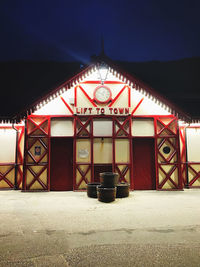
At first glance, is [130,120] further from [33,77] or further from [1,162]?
[33,77]

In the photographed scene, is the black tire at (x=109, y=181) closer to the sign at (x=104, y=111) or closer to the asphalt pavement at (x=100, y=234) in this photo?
the asphalt pavement at (x=100, y=234)

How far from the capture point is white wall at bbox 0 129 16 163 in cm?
1008

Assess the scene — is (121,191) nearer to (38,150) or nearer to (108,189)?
(108,189)

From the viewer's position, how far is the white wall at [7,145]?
10.1m

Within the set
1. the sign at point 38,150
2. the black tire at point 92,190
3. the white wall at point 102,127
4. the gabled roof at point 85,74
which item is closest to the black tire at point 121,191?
the black tire at point 92,190

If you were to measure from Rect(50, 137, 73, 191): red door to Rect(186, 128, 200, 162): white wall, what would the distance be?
20.3ft

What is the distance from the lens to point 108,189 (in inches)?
277

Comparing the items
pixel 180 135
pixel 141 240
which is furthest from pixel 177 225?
pixel 180 135

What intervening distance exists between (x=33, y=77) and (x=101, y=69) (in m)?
9.97

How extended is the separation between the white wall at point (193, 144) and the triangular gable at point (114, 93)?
1.49m

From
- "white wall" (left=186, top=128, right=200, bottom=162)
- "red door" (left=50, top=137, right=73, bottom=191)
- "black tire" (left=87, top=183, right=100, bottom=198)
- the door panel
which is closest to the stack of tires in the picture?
"black tire" (left=87, top=183, right=100, bottom=198)

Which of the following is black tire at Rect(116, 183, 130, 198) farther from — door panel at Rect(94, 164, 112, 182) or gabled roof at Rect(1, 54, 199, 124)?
gabled roof at Rect(1, 54, 199, 124)

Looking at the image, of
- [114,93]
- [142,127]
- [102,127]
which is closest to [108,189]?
[102,127]

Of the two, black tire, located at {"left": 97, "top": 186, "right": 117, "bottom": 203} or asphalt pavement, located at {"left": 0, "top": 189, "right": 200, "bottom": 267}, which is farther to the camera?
black tire, located at {"left": 97, "top": 186, "right": 117, "bottom": 203}
